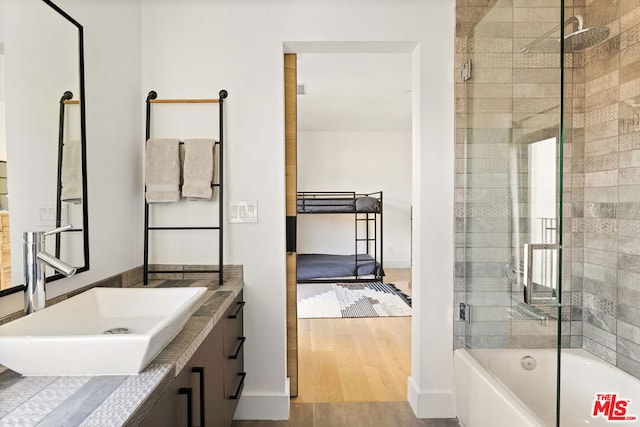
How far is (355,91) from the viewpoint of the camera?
4.43 m

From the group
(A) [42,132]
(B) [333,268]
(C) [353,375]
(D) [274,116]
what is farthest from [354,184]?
(A) [42,132]

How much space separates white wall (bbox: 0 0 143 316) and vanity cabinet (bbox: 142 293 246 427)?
2.03ft

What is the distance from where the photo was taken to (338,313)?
4242 mm

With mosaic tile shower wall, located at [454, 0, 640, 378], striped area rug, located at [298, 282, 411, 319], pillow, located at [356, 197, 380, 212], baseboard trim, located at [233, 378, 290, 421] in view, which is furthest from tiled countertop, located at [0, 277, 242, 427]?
pillow, located at [356, 197, 380, 212]

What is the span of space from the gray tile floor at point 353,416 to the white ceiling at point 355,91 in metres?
2.67

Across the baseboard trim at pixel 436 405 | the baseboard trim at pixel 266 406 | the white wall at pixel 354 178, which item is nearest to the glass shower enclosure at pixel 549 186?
the baseboard trim at pixel 436 405

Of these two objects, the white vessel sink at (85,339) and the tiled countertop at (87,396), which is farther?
the white vessel sink at (85,339)

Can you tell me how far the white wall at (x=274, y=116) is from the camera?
84.7 inches

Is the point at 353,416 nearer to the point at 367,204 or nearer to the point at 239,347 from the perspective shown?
the point at 239,347

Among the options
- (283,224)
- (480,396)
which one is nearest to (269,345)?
(283,224)

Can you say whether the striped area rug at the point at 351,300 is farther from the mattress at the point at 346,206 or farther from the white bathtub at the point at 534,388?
the white bathtub at the point at 534,388

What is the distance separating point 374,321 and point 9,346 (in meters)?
3.41

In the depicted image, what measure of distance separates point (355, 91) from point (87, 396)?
A: 13.5 feet

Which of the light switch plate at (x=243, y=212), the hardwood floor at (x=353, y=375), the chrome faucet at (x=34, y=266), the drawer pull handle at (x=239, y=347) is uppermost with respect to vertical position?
the light switch plate at (x=243, y=212)
